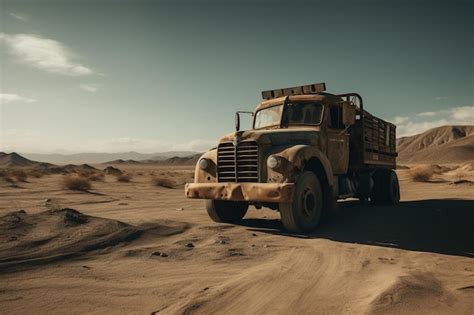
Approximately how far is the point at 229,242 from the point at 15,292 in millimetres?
3381

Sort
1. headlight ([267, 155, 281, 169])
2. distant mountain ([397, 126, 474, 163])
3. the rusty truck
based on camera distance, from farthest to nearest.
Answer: distant mountain ([397, 126, 474, 163])
the rusty truck
headlight ([267, 155, 281, 169])

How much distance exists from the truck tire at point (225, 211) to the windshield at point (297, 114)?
6.46 ft

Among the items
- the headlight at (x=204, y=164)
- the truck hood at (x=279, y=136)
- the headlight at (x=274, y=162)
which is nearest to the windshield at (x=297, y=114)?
the truck hood at (x=279, y=136)

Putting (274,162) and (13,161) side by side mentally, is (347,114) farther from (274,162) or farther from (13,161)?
(13,161)

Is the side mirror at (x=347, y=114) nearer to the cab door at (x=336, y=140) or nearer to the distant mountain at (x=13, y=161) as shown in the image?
the cab door at (x=336, y=140)

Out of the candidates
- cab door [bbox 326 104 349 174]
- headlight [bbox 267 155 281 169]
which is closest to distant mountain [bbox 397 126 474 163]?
cab door [bbox 326 104 349 174]

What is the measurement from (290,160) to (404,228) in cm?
286

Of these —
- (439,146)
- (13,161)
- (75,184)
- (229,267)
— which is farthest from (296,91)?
(439,146)

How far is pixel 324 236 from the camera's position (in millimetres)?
7344

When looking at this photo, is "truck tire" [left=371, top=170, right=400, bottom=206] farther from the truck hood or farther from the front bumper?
the front bumper

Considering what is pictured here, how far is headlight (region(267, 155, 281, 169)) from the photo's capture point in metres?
7.17

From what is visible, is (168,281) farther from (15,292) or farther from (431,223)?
(431,223)

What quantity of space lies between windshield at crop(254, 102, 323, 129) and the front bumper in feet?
7.61

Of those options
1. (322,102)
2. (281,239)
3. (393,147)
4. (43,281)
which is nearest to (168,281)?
(43,281)
